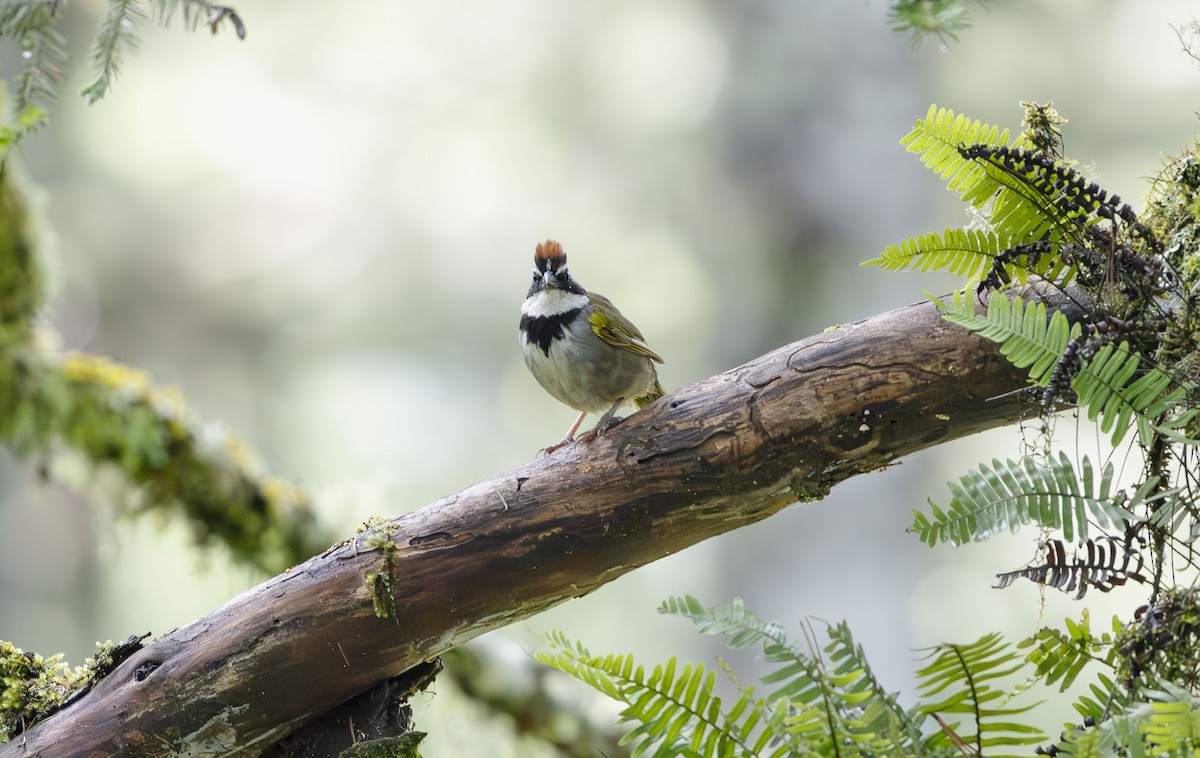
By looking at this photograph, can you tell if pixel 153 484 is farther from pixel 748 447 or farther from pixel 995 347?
pixel 995 347

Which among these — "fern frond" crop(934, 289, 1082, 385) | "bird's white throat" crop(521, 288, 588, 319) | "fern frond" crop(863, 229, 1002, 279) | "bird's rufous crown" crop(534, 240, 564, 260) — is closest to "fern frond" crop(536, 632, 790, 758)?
"fern frond" crop(934, 289, 1082, 385)

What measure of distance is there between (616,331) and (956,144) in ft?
3.90

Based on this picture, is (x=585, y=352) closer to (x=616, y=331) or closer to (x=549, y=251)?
(x=616, y=331)

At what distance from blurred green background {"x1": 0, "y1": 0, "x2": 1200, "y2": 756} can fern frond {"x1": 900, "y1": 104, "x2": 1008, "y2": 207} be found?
13.1 feet

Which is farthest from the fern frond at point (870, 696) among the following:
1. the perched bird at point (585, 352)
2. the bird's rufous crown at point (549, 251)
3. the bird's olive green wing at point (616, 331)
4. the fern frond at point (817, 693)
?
the bird's rufous crown at point (549, 251)

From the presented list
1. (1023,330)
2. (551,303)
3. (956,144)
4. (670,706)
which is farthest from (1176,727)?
(551,303)

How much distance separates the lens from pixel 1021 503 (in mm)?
1671

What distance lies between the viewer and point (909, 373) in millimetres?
2012

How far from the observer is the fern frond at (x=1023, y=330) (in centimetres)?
170

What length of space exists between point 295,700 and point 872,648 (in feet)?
13.1

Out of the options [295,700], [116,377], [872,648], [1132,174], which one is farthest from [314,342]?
[1132,174]

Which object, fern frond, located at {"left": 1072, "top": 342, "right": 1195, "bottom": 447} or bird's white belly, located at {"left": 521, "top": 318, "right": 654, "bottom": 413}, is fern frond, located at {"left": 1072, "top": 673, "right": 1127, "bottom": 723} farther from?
bird's white belly, located at {"left": 521, "top": 318, "right": 654, "bottom": 413}

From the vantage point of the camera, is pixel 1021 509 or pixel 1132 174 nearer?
pixel 1021 509

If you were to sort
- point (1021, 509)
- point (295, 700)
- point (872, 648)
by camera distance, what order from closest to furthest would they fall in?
point (1021, 509), point (295, 700), point (872, 648)
